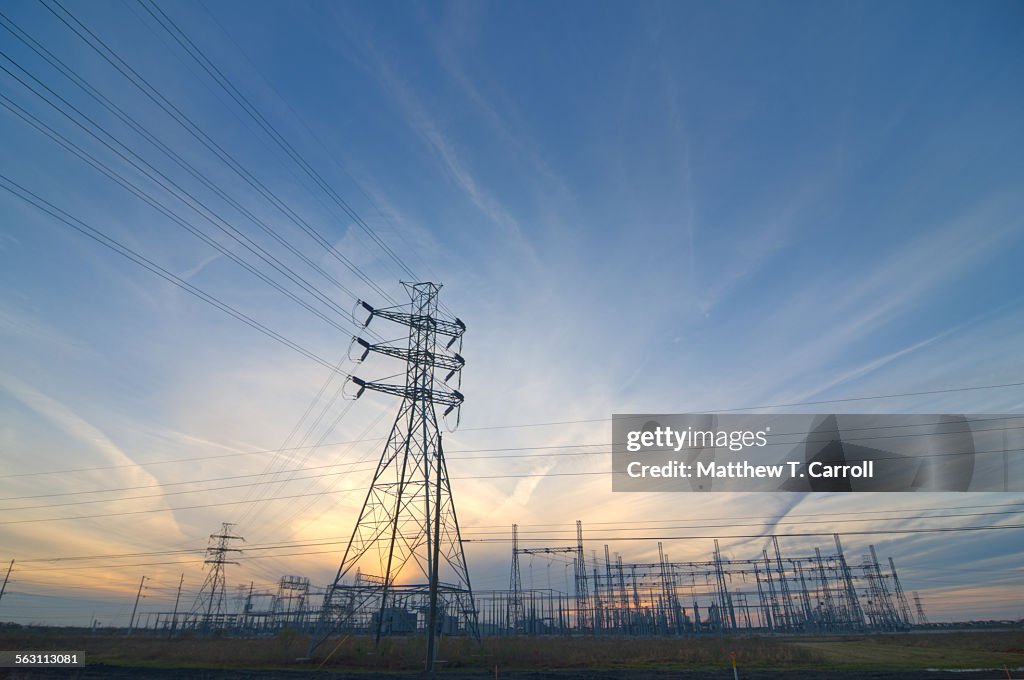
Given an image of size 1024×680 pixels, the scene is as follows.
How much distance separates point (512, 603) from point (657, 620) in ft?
91.3

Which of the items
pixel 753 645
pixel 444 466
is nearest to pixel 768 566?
pixel 753 645

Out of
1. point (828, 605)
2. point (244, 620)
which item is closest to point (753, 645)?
point (828, 605)

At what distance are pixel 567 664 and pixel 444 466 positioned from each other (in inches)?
498

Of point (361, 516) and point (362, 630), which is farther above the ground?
point (361, 516)

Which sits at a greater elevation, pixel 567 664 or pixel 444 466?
pixel 444 466

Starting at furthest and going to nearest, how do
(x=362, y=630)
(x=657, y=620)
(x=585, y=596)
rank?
(x=657, y=620)
(x=585, y=596)
(x=362, y=630)

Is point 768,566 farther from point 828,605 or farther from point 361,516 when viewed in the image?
point 361,516

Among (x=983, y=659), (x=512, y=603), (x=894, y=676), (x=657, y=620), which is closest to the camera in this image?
(x=894, y=676)

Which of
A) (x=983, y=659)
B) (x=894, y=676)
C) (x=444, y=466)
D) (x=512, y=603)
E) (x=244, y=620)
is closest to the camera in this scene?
(x=894, y=676)

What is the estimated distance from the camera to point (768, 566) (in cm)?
6094

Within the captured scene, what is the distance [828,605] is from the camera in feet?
216

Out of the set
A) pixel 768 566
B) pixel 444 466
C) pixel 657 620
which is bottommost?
pixel 657 620

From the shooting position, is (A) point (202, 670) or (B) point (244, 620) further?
(B) point (244, 620)

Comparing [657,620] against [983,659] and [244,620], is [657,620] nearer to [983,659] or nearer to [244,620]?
[983,659]
